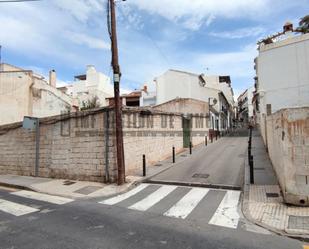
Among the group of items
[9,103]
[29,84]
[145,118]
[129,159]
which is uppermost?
[29,84]

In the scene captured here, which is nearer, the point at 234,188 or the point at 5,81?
the point at 234,188

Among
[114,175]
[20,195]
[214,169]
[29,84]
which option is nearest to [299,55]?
[214,169]

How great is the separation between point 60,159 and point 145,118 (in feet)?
15.3

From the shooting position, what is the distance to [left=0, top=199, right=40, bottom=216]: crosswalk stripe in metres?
6.92

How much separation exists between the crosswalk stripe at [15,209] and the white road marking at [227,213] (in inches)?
189

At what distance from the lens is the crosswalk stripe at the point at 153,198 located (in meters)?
7.17

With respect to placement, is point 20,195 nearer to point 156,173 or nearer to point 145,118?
point 156,173

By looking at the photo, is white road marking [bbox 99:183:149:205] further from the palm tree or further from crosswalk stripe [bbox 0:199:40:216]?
the palm tree

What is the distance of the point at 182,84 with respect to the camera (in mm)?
34156

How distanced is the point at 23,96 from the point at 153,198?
20438 mm

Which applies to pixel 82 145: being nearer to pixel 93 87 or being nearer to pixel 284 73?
pixel 284 73

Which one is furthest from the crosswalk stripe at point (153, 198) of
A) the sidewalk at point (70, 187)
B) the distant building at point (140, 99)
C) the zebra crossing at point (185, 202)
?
the distant building at point (140, 99)

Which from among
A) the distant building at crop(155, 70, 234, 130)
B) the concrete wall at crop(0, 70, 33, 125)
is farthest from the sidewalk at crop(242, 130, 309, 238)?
the distant building at crop(155, 70, 234, 130)

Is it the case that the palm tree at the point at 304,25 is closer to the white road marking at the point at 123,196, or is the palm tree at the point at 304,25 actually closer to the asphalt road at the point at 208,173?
the asphalt road at the point at 208,173
